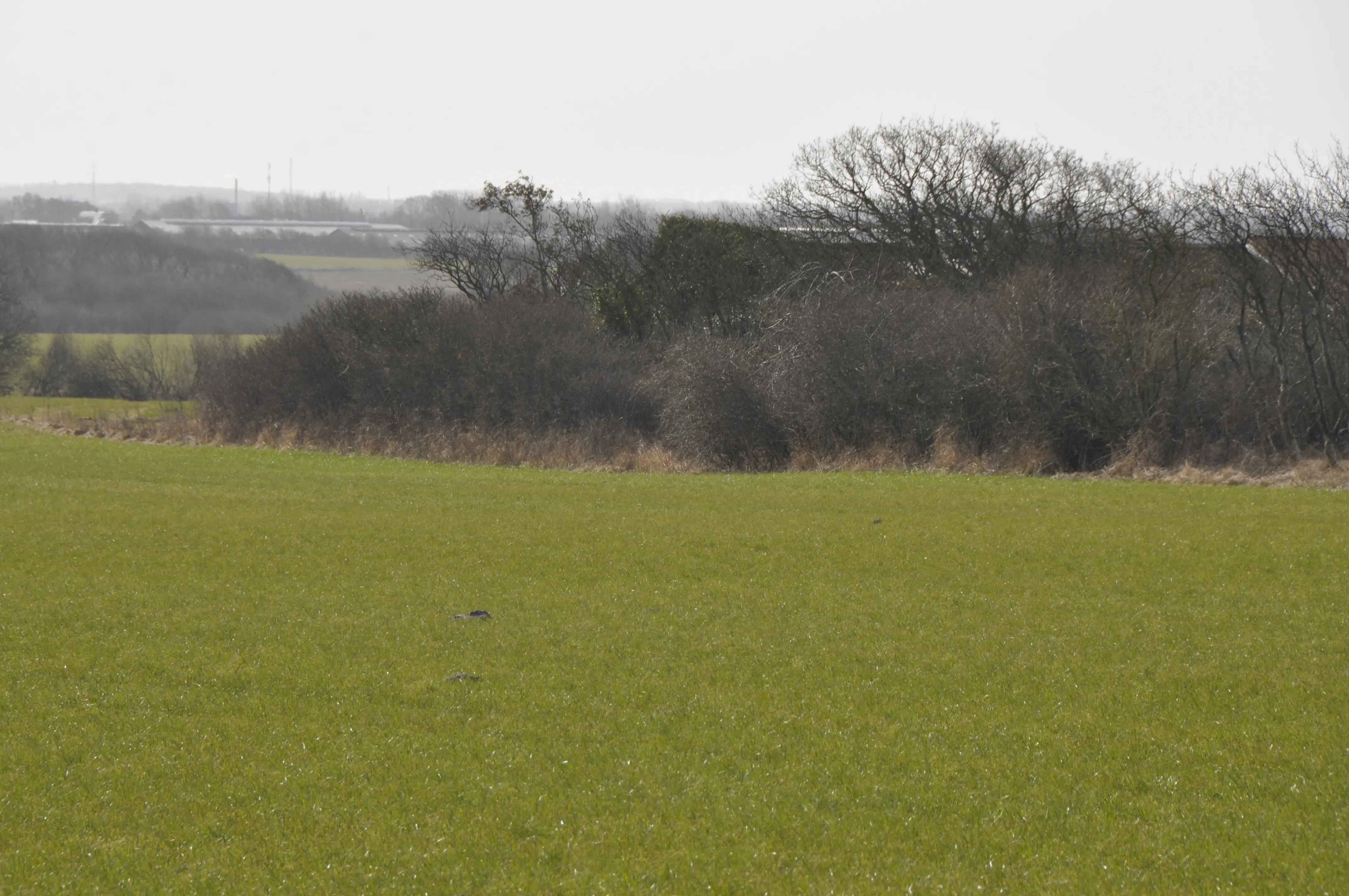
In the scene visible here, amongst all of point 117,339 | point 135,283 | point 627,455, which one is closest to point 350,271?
point 117,339

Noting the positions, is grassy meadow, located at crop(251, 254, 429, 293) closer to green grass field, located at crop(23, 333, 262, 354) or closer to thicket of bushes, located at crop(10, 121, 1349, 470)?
green grass field, located at crop(23, 333, 262, 354)

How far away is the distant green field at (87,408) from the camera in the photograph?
5009 centimetres

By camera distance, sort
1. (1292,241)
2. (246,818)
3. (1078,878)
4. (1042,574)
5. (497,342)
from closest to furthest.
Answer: (1078,878), (246,818), (1042,574), (1292,241), (497,342)

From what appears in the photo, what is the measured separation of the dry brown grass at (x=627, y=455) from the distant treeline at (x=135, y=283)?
4226 centimetres

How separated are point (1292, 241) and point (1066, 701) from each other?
20776mm

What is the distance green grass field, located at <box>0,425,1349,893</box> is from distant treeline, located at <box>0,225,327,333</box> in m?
75.4

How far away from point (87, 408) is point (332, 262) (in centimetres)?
4001

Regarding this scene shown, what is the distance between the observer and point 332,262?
95125 millimetres

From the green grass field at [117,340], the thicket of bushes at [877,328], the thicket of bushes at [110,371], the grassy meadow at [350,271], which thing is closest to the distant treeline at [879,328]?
the thicket of bushes at [877,328]

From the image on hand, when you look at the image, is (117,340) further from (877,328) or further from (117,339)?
(877,328)

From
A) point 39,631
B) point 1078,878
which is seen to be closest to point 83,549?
point 39,631

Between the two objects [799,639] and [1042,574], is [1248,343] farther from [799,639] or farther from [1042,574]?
[799,639]

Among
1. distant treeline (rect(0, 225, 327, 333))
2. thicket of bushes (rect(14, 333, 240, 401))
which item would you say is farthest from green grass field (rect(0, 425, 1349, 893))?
distant treeline (rect(0, 225, 327, 333))

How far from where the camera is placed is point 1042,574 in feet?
42.6
